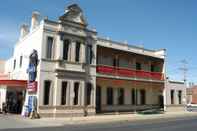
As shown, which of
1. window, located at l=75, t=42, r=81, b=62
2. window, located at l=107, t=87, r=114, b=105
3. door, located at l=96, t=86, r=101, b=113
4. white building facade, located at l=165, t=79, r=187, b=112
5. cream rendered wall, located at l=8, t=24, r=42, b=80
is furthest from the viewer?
white building facade, located at l=165, t=79, r=187, b=112

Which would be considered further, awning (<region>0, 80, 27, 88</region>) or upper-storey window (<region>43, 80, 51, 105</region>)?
awning (<region>0, 80, 27, 88</region>)

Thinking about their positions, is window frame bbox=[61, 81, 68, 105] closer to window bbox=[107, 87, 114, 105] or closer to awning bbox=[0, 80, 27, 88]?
awning bbox=[0, 80, 27, 88]

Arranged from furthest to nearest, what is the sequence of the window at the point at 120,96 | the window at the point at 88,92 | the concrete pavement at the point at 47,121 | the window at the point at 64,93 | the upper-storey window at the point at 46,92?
1. the window at the point at 120,96
2. the window at the point at 88,92
3. the window at the point at 64,93
4. the upper-storey window at the point at 46,92
5. the concrete pavement at the point at 47,121

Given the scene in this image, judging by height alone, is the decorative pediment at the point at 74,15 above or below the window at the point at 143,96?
above

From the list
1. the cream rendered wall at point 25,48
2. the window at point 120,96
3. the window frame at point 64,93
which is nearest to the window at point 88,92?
the window frame at point 64,93

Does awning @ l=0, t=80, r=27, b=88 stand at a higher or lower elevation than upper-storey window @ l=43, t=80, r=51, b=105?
higher

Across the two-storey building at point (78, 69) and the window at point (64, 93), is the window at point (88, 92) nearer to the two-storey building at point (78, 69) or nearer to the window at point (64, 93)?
the two-storey building at point (78, 69)

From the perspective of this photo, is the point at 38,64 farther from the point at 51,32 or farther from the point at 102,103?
the point at 102,103

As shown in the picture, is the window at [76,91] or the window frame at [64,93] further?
the window at [76,91]

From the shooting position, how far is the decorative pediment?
2856 centimetres

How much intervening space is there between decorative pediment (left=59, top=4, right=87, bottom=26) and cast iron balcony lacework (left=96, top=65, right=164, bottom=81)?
563 cm

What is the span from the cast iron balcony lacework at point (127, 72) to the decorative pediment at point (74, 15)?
5629 mm

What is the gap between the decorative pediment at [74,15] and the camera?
28.6 m

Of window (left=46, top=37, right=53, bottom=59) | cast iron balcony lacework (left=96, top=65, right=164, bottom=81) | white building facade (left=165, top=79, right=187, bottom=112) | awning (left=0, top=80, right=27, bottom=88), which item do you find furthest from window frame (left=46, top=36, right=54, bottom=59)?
white building facade (left=165, top=79, right=187, bottom=112)
